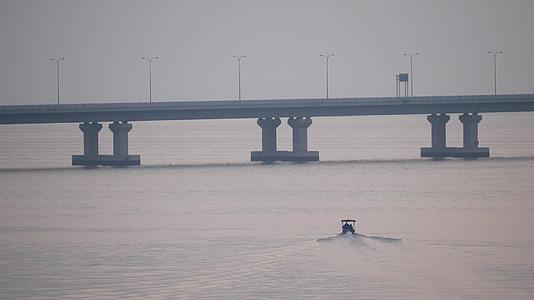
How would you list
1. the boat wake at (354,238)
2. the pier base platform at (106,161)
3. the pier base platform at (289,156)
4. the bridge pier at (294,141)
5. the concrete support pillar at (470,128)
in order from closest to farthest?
the boat wake at (354,238)
the pier base platform at (106,161)
the bridge pier at (294,141)
the pier base platform at (289,156)
the concrete support pillar at (470,128)

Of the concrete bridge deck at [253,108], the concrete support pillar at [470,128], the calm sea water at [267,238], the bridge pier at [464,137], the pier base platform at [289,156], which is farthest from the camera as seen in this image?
the bridge pier at [464,137]

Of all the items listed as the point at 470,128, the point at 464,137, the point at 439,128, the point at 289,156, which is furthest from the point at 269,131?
the point at 464,137

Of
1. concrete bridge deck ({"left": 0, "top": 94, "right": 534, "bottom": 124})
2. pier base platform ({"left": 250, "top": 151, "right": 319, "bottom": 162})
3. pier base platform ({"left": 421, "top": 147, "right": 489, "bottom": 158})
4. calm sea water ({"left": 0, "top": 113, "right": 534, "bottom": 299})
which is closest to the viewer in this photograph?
calm sea water ({"left": 0, "top": 113, "right": 534, "bottom": 299})

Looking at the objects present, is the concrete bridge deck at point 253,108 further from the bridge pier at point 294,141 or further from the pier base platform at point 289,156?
the pier base platform at point 289,156

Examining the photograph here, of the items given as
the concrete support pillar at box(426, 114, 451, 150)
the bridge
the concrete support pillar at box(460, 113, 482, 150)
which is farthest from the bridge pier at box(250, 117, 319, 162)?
the concrete support pillar at box(460, 113, 482, 150)

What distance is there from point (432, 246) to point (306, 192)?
42704 mm

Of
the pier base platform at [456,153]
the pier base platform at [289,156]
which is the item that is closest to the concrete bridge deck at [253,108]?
the pier base platform at [289,156]

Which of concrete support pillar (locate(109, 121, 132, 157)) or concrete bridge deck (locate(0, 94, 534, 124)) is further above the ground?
concrete bridge deck (locate(0, 94, 534, 124))

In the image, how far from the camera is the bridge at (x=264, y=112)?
151750 mm

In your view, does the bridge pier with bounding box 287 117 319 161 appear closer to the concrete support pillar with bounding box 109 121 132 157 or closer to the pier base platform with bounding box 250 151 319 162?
the pier base platform with bounding box 250 151 319 162

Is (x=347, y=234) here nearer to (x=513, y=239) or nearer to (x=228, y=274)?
(x=513, y=239)

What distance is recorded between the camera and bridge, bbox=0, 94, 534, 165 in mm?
151750

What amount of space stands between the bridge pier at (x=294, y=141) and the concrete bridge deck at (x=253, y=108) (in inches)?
45.2

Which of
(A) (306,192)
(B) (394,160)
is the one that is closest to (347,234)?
(A) (306,192)
